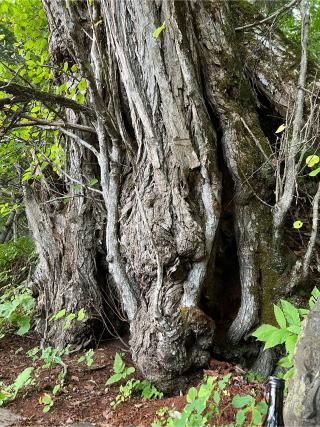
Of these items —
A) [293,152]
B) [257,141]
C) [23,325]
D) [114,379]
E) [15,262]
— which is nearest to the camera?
[293,152]

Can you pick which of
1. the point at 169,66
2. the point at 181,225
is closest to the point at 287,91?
the point at 169,66

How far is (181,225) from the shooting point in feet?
11.0

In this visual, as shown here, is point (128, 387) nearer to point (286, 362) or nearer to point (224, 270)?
point (224, 270)

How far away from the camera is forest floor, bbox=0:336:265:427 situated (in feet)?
9.85

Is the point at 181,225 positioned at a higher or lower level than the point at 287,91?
A: lower

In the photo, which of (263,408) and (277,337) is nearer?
(277,337)

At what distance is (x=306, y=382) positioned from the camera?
61.9 inches

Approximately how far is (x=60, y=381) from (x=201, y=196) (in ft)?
7.73

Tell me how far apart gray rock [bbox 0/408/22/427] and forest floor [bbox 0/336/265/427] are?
0.04 m

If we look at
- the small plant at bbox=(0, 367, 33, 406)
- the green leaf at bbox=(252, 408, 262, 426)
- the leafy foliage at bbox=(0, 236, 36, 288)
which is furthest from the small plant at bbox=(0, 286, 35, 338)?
the green leaf at bbox=(252, 408, 262, 426)

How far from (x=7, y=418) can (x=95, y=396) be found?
2.54 ft

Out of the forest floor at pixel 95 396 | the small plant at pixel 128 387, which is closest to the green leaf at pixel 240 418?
the forest floor at pixel 95 396

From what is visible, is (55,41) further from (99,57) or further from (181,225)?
(181,225)

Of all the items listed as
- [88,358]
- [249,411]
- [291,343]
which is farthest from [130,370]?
[291,343]
